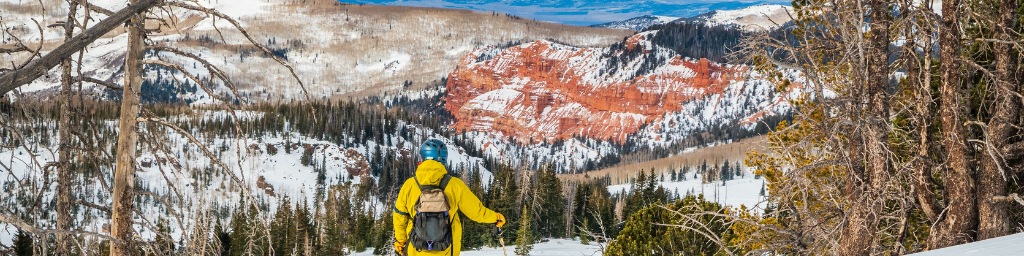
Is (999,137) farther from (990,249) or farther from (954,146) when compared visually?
(990,249)

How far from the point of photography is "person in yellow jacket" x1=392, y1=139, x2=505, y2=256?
6.09 metres

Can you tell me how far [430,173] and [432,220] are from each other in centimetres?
49

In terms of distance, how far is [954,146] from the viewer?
8.44 metres

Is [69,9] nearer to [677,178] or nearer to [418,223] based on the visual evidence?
[418,223]

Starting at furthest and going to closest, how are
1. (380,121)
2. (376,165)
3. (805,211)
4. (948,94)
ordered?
(380,121) → (376,165) → (805,211) → (948,94)

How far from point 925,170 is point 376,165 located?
5803 inches

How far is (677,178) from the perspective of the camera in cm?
18475

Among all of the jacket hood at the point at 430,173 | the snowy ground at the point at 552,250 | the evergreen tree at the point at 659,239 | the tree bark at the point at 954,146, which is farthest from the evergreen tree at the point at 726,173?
the jacket hood at the point at 430,173

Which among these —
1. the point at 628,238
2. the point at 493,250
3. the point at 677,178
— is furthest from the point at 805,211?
the point at 677,178

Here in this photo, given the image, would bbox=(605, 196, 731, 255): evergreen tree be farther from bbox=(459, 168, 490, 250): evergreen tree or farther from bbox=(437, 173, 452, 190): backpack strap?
bbox=(459, 168, 490, 250): evergreen tree

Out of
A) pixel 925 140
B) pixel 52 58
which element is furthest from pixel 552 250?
pixel 52 58

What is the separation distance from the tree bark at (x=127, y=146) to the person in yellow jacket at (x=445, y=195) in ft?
8.39

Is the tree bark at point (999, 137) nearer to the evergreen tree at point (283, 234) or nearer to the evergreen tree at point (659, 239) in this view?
the evergreen tree at point (659, 239)

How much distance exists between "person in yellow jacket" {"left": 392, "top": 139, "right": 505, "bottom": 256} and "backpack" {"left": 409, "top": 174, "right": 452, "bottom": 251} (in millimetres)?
70
